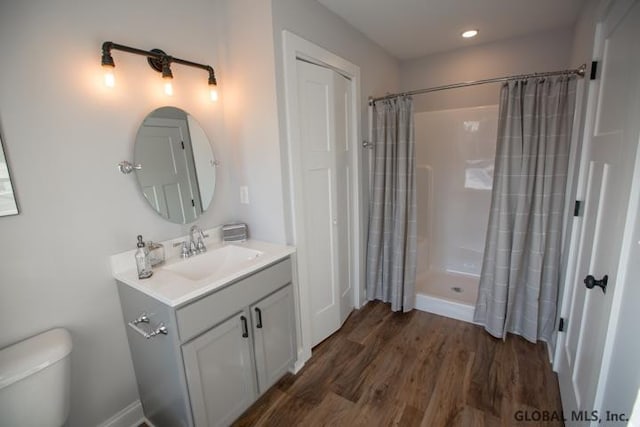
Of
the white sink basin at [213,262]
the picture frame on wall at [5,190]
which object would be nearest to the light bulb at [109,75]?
the picture frame on wall at [5,190]

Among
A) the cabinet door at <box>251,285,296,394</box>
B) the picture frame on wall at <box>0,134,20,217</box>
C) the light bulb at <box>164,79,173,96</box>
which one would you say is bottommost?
the cabinet door at <box>251,285,296,394</box>

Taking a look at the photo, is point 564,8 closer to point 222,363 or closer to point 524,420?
point 524,420

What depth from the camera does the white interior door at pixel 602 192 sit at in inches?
39.5

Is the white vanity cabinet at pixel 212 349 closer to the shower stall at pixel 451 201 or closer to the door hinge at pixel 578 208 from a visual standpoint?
the shower stall at pixel 451 201

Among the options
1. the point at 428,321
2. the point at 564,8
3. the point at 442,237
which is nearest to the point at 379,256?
the point at 428,321

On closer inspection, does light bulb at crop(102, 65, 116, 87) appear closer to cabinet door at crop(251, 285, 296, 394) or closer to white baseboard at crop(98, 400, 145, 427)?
cabinet door at crop(251, 285, 296, 394)

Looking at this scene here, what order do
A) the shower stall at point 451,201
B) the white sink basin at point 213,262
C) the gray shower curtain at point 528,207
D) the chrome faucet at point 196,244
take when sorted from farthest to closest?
1. the shower stall at point 451,201
2. the gray shower curtain at point 528,207
3. the chrome faucet at point 196,244
4. the white sink basin at point 213,262

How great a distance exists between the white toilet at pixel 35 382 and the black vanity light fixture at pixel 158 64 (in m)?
1.19

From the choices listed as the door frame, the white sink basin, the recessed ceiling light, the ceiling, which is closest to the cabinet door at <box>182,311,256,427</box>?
the white sink basin

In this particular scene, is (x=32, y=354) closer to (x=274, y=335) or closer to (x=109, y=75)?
(x=274, y=335)

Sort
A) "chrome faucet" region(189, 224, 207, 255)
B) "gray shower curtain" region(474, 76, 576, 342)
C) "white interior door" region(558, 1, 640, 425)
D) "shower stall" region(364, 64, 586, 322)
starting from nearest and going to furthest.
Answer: "white interior door" region(558, 1, 640, 425)
"chrome faucet" region(189, 224, 207, 255)
"gray shower curtain" region(474, 76, 576, 342)
"shower stall" region(364, 64, 586, 322)

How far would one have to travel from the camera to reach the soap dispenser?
1.41 meters

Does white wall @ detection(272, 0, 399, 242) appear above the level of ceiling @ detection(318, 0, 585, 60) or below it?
below

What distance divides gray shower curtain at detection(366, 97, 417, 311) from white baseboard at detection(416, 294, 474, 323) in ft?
0.40
